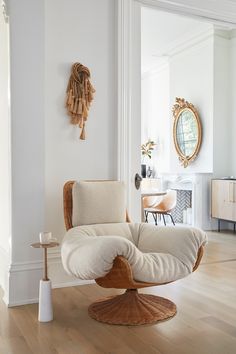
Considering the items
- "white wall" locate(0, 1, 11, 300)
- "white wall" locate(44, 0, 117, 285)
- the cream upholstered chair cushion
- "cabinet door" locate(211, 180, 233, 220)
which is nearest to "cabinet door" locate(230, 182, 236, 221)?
"cabinet door" locate(211, 180, 233, 220)

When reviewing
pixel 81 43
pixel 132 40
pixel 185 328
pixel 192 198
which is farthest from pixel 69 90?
pixel 192 198

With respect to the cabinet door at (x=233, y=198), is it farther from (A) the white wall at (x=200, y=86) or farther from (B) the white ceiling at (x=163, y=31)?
(B) the white ceiling at (x=163, y=31)

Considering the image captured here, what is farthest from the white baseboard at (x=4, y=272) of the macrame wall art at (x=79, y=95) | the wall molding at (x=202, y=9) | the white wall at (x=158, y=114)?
the white wall at (x=158, y=114)

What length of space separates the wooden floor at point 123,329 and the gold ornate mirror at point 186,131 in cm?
419

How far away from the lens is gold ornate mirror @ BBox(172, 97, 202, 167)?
7194 millimetres

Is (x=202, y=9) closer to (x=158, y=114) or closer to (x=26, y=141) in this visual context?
(x=26, y=141)

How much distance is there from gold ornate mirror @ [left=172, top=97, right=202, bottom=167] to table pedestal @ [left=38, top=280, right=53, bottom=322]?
5032 millimetres

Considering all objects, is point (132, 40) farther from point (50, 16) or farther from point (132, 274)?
point (132, 274)

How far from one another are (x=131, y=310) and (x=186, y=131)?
535 centimetres

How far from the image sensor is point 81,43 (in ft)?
11.6

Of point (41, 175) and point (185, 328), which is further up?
point (41, 175)

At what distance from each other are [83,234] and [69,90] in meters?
1.34

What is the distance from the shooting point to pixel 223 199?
255 inches

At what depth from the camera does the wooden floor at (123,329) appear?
2.17 m
